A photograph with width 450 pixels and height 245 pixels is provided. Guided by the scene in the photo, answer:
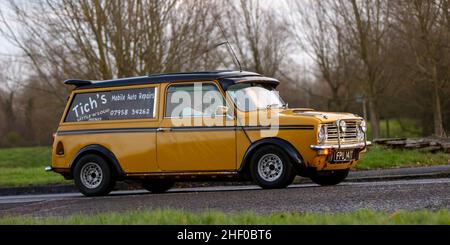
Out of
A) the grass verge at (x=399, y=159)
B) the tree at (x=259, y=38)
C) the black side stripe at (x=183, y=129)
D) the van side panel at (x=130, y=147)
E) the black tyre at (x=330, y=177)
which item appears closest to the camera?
the black side stripe at (x=183, y=129)

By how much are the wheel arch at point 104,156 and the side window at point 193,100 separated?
4.18 ft

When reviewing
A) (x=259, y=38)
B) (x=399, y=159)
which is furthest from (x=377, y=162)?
(x=259, y=38)

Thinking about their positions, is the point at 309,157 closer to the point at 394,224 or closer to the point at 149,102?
the point at 149,102

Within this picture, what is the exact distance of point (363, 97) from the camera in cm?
4103

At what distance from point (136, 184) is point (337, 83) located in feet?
102

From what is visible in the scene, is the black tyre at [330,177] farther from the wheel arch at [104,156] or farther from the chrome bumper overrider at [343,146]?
the wheel arch at [104,156]

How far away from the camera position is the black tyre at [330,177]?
13.1 m

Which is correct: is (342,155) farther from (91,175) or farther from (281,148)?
(91,175)

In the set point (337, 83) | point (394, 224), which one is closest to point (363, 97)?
point (337, 83)

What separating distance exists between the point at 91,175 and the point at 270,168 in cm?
350

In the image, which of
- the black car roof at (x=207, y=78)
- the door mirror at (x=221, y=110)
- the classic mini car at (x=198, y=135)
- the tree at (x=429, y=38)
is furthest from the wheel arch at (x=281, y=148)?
the tree at (x=429, y=38)

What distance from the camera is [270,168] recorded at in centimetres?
1219

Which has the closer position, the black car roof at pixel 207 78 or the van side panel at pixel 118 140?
the black car roof at pixel 207 78

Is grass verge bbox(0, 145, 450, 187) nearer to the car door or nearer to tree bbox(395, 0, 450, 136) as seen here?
the car door
